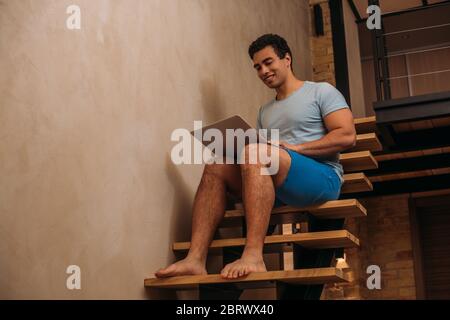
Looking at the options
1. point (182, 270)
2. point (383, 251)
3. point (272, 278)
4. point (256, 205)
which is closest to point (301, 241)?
point (256, 205)

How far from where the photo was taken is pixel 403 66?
8078mm

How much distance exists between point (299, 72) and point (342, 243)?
10.0 feet

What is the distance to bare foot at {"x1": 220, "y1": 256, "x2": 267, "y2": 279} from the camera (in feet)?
7.25

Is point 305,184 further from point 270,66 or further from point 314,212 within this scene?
point 270,66

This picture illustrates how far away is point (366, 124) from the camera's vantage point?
436cm

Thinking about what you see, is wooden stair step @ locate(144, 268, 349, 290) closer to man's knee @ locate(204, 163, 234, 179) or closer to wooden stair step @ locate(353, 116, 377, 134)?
man's knee @ locate(204, 163, 234, 179)

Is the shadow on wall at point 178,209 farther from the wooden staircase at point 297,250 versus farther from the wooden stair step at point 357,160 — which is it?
the wooden stair step at point 357,160

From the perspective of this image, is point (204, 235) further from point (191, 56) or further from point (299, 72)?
point (299, 72)

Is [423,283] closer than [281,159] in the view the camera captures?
No

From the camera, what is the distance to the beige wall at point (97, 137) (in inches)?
73.1

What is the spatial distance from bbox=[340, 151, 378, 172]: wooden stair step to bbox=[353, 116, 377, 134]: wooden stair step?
1.09m
